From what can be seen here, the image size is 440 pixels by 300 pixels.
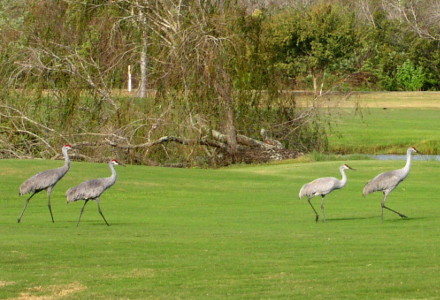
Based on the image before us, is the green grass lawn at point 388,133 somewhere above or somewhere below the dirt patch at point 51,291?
below

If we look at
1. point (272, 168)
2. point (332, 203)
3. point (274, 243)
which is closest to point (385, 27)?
point (272, 168)

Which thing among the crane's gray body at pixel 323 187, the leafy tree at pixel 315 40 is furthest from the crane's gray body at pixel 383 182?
the leafy tree at pixel 315 40

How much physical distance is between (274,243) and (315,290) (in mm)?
3794

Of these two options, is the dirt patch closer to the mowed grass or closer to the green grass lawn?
the mowed grass

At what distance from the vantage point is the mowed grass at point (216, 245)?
11.2 meters

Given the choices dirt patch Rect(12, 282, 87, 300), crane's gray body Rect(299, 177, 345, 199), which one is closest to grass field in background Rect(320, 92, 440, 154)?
crane's gray body Rect(299, 177, 345, 199)

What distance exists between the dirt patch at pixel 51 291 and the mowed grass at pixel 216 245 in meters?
0.02

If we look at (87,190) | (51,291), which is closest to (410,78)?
(87,190)

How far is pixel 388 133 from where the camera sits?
52500mm

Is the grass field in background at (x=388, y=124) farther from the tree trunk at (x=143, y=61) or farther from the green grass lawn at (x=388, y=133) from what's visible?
the tree trunk at (x=143, y=61)

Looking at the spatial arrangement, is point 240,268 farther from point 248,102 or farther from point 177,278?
point 248,102

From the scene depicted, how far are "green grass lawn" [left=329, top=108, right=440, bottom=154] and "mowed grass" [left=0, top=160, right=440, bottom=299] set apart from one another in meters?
19.0

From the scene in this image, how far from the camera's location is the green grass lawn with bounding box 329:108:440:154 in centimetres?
4791

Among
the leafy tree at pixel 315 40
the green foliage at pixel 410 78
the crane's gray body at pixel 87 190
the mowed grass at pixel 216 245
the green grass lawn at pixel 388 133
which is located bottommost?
the green grass lawn at pixel 388 133
